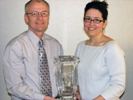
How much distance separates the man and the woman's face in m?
0.35

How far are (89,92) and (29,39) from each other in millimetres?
634

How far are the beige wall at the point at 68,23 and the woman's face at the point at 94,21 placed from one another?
0.57 metres

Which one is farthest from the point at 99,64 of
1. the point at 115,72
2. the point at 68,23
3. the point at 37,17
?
the point at 68,23

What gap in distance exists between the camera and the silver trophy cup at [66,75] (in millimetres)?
1519

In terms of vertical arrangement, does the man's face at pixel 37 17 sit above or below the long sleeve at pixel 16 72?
above

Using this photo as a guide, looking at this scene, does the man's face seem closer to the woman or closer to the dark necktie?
the dark necktie

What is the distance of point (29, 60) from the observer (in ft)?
5.42

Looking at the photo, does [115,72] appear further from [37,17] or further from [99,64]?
[37,17]

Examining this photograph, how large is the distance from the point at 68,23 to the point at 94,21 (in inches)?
24.3

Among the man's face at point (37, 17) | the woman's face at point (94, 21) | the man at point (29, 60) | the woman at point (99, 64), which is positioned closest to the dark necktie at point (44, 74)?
the man at point (29, 60)

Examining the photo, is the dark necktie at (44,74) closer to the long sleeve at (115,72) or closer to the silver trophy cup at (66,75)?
the silver trophy cup at (66,75)

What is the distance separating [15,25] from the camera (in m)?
2.12

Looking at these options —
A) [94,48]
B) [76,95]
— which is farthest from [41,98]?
[94,48]

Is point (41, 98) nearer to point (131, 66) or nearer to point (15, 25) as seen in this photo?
point (15, 25)
